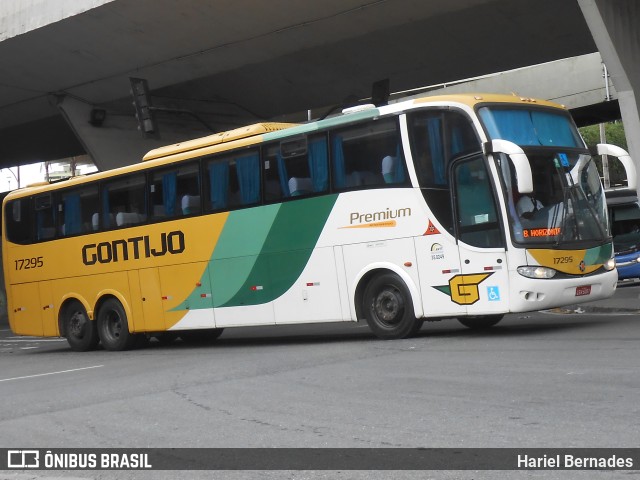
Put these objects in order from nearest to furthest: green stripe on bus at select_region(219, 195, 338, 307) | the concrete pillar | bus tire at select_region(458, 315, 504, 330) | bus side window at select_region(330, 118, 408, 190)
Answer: bus side window at select_region(330, 118, 408, 190)
green stripe on bus at select_region(219, 195, 338, 307)
bus tire at select_region(458, 315, 504, 330)
the concrete pillar

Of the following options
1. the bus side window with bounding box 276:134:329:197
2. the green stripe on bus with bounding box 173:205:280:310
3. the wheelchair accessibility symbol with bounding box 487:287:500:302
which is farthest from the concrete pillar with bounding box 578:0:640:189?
the green stripe on bus with bounding box 173:205:280:310

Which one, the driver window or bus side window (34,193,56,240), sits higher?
bus side window (34,193,56,240)

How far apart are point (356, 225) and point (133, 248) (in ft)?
17.3

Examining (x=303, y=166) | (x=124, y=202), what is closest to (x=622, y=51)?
(x=303, y=166)

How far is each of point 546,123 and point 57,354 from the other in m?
10.7

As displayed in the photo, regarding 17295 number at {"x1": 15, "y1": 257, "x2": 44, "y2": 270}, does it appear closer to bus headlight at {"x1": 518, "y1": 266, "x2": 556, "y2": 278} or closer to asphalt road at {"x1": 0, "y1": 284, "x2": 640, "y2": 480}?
asphalt road at {"x1": 0, "y1": 284, "x2": 640, "y2": 480}

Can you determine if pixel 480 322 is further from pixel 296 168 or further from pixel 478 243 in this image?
pixel 296 168

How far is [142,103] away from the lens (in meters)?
25.9

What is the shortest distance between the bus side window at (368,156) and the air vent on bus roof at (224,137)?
165cm

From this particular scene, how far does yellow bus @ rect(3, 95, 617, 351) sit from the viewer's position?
44.7 feet

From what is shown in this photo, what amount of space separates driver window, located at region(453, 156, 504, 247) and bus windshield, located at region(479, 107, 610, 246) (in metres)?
Result: 0.26

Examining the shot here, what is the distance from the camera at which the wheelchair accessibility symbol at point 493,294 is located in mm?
13445

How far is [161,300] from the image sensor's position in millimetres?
18078

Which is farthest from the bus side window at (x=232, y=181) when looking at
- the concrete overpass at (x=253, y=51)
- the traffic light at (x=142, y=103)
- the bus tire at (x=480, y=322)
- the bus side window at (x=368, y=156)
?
the traffic light at (x=142, y=103)
